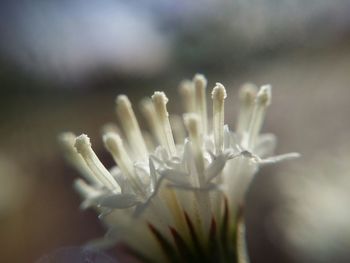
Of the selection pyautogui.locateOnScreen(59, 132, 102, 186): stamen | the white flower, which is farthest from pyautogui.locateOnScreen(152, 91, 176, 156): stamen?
pyautogui.locateOnScreen(59, 132, 102, 186): stamen

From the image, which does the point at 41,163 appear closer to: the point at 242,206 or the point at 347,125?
the point at 347,125

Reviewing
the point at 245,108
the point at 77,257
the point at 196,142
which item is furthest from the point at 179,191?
the point at 77,257

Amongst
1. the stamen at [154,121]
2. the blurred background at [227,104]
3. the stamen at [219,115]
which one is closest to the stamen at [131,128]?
the stamen at [154,121]

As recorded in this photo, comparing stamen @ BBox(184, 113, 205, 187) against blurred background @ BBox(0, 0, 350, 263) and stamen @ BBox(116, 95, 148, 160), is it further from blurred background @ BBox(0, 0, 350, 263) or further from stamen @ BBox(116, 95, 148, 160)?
blurred background @ BBox(0, 0, 350, 263)

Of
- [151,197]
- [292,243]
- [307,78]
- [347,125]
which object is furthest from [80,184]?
[307,78]

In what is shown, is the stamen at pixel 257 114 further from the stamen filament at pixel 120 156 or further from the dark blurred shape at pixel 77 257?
the dark blurred shape at pixel 77 257

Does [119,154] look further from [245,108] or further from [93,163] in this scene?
[245,108]
